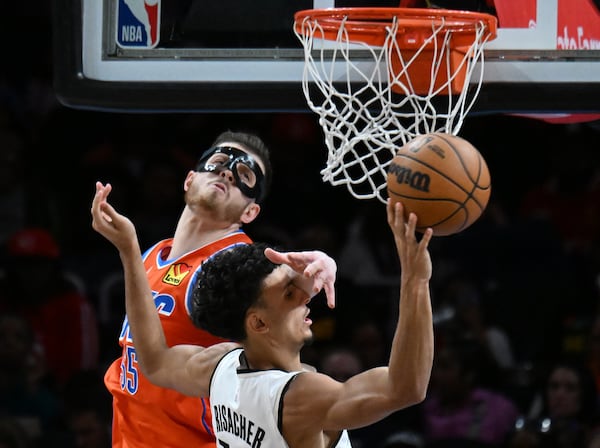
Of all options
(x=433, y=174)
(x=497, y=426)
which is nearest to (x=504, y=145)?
(x=497, y=426)

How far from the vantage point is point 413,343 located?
2.96m

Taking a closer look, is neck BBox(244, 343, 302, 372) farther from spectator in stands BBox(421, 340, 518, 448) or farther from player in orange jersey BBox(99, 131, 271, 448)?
spectator in stands BBox(421, 340, 518, 448)

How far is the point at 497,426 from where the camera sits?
6.10 metres

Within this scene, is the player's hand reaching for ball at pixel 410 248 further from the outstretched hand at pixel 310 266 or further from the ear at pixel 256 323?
the ear at pixel 256 323

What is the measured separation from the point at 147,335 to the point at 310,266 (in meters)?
0.67

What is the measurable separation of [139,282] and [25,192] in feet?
14.0

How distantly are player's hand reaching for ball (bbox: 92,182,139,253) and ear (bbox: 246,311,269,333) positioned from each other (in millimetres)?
492

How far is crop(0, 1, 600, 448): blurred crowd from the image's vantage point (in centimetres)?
619

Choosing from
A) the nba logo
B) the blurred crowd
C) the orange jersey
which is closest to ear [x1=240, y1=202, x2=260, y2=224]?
the orange jersey

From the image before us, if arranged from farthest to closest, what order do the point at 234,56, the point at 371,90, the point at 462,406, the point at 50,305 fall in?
the point at 50,305
the point at 462,406
the point at 234,56
the point at 371,90

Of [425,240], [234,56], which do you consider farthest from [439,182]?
[234,56]

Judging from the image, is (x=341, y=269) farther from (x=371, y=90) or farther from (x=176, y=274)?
(x=371, y=90)

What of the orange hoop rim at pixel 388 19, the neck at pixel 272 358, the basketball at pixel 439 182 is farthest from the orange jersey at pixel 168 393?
the basketball at pixel 439 182

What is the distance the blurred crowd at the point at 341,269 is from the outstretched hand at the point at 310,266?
2.53 meters
